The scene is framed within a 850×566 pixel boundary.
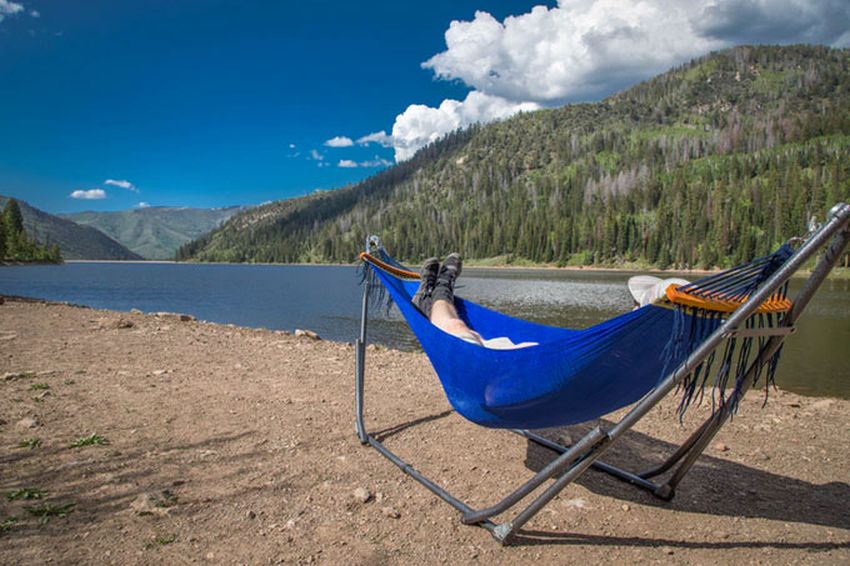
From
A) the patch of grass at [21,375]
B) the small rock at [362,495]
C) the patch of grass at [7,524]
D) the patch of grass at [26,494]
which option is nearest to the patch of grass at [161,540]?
the patch of grass at [7,524]

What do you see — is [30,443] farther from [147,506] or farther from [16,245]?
[16,245]

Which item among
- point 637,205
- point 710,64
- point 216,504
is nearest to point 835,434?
point 216,504

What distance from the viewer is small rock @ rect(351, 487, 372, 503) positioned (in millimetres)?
2686

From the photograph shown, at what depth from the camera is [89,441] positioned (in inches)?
125

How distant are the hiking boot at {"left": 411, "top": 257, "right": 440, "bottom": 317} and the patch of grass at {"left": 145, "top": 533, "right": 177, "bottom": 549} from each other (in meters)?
2.09

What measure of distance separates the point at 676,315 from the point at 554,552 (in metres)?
1.24

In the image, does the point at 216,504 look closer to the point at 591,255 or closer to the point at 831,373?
the point at 831,373

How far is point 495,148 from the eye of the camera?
162 m

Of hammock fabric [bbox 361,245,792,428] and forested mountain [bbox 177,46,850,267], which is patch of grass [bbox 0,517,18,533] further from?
forested mountain [bbox 177,46,850,267]

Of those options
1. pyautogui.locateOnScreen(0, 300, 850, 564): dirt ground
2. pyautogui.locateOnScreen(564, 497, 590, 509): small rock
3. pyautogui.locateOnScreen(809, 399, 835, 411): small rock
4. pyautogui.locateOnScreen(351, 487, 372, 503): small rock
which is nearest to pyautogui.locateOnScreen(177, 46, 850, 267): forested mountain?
pyautogui.locateOnScreen(809, 399, 835, 411): small rock

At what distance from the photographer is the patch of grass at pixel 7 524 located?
2.17 metres

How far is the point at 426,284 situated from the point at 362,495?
1656 mm

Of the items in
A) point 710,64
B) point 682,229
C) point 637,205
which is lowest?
point 682,229

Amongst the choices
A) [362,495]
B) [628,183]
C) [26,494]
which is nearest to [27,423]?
[26,494]
